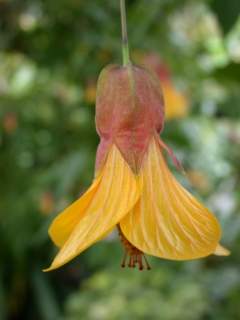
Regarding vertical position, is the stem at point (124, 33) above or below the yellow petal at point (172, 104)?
above

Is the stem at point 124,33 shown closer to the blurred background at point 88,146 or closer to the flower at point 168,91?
the blurred background at point 88,146

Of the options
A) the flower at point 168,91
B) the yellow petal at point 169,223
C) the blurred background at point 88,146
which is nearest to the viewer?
the yellow petal at point 169,223

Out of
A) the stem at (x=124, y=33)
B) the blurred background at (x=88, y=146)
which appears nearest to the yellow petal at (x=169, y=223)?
the stem at (x=124, y=33)

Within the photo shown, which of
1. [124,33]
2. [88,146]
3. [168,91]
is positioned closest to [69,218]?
[124,33]

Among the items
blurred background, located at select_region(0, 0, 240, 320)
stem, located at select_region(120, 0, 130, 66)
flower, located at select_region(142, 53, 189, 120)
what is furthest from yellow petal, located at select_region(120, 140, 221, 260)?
flower, located at select_region(142, 53, 189, 120)

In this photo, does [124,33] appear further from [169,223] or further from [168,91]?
[168,91]

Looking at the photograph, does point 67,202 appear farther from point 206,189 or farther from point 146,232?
point 146,232

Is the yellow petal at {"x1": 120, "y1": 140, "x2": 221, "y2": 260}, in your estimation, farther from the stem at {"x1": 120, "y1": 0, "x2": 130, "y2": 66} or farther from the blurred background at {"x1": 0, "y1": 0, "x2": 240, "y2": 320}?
the blurred background at {"x1": 0, "y1": 0, "x2": 240, "y2": 320}
